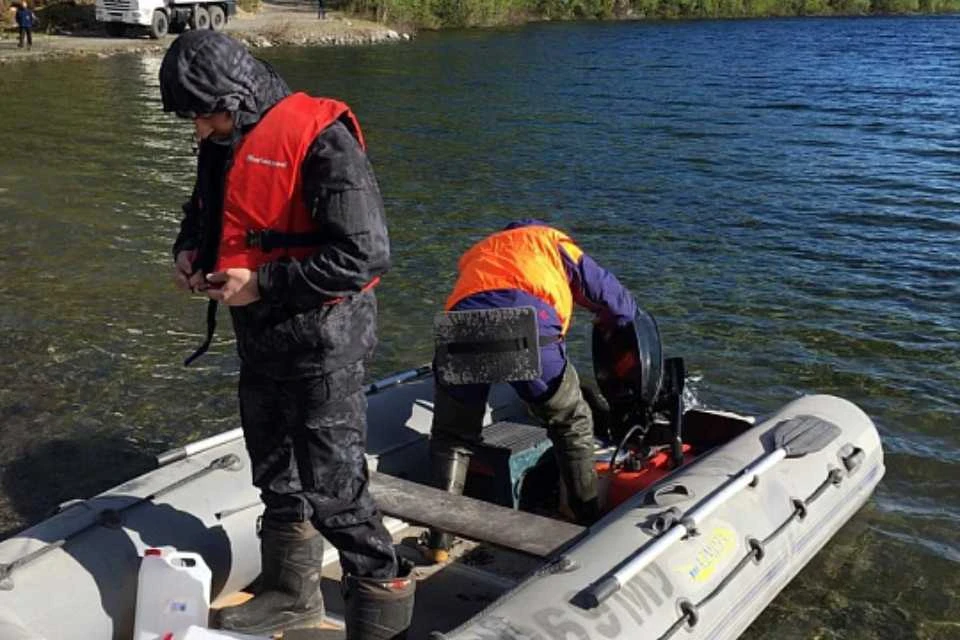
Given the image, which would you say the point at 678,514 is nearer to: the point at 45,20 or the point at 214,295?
the point at 214,295

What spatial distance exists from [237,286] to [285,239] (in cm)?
19

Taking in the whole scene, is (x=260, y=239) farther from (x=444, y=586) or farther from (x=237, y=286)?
(x=444, y=586)

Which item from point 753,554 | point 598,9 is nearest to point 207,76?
point 753,554

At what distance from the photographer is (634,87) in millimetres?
23578

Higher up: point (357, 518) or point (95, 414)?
point (357, 518)

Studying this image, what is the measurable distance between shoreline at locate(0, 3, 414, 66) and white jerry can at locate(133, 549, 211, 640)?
24.9 meters

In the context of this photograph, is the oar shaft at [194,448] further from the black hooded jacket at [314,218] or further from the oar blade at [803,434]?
the oar blade at [803,434]

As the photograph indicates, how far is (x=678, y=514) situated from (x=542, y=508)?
108 cm

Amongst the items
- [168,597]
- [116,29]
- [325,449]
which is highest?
[116,29]

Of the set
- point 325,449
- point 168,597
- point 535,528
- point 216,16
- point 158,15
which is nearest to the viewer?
point 325,449

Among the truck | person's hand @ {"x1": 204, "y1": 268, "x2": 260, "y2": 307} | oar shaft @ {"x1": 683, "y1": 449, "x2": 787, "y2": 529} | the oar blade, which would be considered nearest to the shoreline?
the truck

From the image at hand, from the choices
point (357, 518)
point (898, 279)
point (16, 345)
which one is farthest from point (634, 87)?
point (357, 518)

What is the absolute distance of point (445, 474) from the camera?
454 centimetres

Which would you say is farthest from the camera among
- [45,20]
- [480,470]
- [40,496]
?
[45,20]
